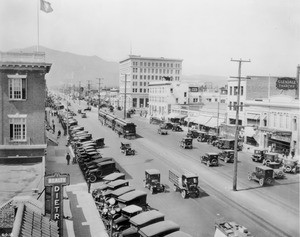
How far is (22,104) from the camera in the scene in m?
30.7

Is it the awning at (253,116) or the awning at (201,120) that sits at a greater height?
the awning at (253,116)

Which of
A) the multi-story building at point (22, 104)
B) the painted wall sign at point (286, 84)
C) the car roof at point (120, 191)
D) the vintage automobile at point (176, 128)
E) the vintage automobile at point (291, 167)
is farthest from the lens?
the vintage automobile at point (176, 128)

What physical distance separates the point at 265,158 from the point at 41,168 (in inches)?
991

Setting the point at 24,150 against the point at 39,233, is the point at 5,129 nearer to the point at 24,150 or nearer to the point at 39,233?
the point at 24,150

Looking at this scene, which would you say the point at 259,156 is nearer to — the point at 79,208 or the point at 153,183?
the point at 153,183

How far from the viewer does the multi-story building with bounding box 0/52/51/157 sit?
30047mm

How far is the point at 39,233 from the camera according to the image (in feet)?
53.1

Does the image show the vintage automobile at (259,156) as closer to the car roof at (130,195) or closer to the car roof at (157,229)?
the car roof at (130,195)

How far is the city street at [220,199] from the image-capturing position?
72.2 feet

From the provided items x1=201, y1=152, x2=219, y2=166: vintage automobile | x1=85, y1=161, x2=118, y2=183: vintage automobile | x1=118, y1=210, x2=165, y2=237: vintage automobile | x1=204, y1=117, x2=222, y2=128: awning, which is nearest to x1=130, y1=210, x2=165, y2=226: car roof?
x1=118, y1=210, x2=165, y2=237: vintage automobile

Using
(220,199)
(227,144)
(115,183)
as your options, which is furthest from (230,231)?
(227,144)

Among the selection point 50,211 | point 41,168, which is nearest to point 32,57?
point 41,168

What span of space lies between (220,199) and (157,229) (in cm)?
1086

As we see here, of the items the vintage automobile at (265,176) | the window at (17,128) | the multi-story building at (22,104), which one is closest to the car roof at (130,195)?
the multi-story building at (22,104)
